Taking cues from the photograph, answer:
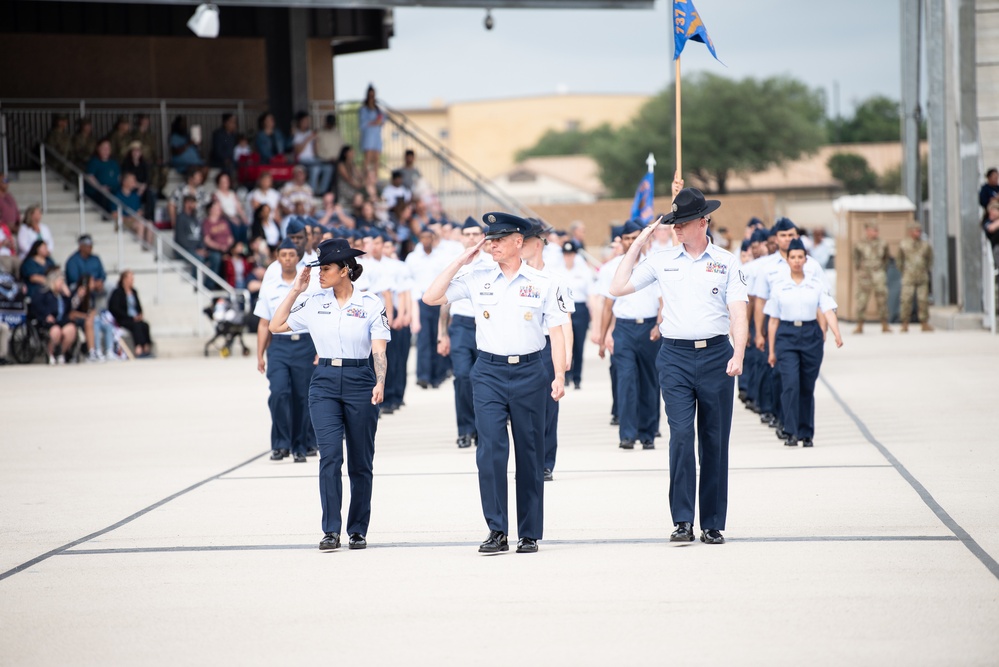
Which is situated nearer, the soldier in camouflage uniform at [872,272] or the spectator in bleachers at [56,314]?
the spectator in bleachers at [56,314]

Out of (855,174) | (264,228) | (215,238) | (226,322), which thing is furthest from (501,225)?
(855,174)

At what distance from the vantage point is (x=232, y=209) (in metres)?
26.8

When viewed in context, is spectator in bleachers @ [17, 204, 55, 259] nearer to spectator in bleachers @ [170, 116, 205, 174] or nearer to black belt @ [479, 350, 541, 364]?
spectator in bleachers @ [170, 116, 205, 174]

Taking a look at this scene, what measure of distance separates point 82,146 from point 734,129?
203ft

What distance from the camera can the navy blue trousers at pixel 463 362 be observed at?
12587 mm

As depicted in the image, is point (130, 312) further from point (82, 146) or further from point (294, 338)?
point (294, 338)

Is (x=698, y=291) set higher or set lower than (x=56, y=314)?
higher

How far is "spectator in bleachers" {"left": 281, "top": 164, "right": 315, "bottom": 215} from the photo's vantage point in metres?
27.0

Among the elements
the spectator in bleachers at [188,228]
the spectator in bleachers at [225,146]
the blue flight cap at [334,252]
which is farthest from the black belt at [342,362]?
the spectator in bleachers at [225,146]

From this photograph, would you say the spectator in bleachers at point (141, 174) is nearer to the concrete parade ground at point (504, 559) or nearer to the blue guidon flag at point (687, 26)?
the concrete parade ground at point (504, 559)

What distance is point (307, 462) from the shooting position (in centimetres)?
1191

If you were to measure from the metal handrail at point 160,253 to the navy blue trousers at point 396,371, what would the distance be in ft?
29.7

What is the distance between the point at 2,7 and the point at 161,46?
3914mm

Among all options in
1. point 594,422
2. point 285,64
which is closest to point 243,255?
point 285,64
